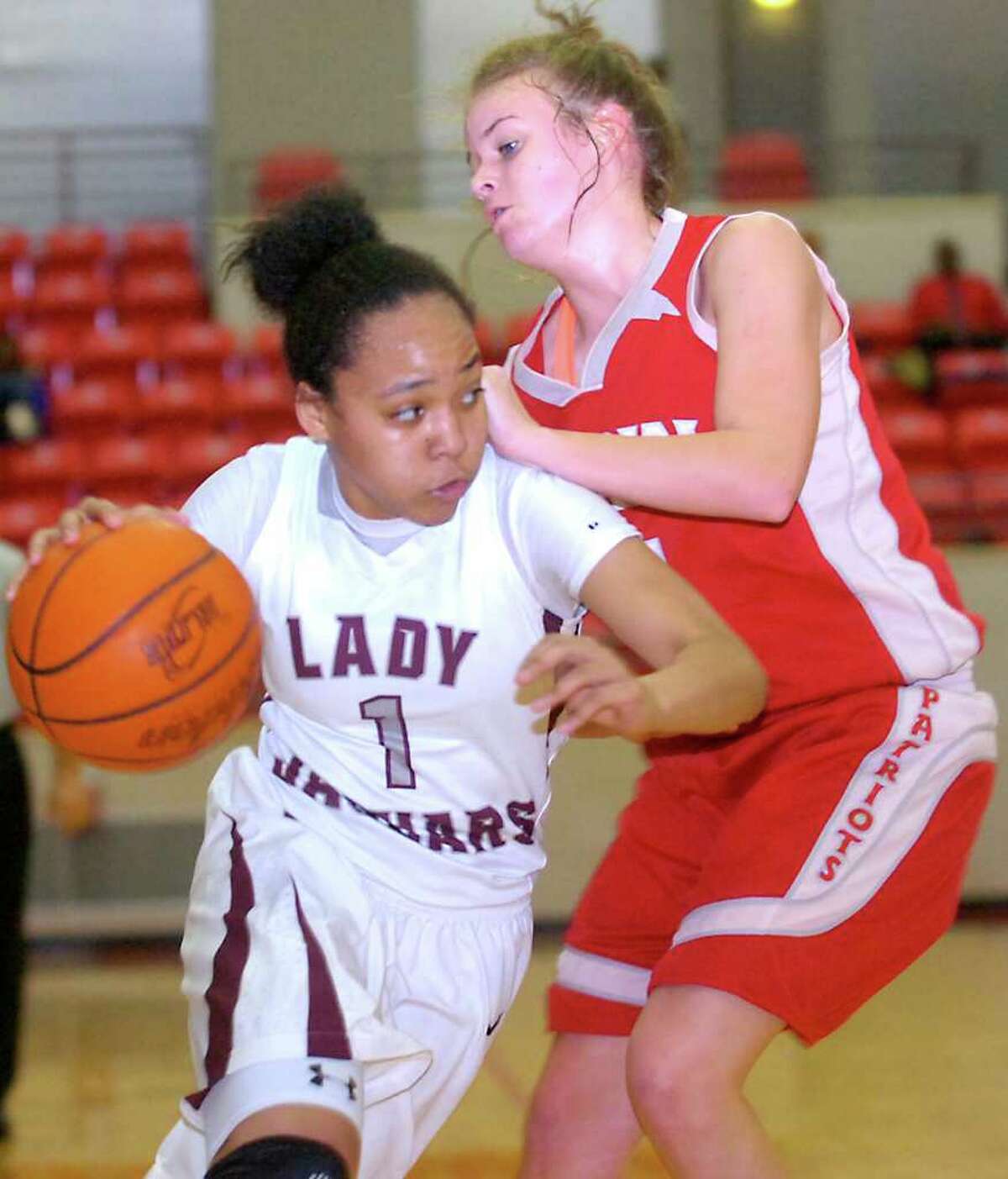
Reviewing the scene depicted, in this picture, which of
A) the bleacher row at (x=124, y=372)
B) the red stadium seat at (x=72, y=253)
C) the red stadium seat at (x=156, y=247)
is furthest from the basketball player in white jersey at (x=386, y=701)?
the red stadium seat at (x=72, y=253)

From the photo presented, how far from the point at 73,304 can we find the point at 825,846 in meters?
8.92

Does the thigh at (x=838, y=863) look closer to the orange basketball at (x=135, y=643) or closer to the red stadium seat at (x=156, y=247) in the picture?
the orange basketball at (x=135, y=643)

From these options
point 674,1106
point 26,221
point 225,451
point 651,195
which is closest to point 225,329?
point 225,451

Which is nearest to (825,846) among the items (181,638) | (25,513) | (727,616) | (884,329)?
(727,616)

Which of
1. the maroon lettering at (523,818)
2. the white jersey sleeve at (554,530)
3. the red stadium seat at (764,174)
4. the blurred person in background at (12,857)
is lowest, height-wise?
the blurred person in background at (12,857)

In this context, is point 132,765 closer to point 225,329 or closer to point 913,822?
point 913,822

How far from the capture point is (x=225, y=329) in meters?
10.1

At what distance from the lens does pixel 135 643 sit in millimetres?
2242

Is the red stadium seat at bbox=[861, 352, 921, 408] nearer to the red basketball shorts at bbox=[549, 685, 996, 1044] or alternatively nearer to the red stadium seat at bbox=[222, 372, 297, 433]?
the red stadium seat at bbox=[222, 372, 297, 433]

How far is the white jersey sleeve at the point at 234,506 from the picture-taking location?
98.2 inches

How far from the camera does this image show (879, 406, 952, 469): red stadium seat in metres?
9.01

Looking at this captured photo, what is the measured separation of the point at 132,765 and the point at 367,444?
0.53m

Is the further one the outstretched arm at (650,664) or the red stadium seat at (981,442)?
the red stadium seat at (981,442)

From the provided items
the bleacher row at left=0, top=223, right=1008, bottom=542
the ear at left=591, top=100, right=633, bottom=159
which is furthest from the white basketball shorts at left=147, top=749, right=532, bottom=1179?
the bleacher row at left=0, top=223, right=1008, bottom=542
